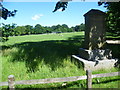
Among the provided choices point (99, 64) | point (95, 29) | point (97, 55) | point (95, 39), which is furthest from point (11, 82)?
point (95, 29)

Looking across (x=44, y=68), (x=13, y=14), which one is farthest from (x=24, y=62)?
(x=13, y=14)

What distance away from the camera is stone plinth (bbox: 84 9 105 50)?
7105 millimetres

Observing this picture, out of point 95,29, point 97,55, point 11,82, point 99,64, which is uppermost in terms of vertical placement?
point 95,29

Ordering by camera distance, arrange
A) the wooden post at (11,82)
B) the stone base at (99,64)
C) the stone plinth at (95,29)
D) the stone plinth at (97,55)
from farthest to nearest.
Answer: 1. the stone plinth at (95,29)
2. the stone plinth at (97,55)
3. the stone base at (99,64)
4. the wooden post at (11,82)

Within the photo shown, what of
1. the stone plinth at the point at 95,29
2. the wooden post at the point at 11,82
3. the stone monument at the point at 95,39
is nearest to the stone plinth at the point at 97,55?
the stone monument at the point at 95,39

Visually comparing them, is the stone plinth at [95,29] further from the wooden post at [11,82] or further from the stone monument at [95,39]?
the wooden post at [11,82]

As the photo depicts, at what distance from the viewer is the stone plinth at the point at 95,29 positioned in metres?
7.11

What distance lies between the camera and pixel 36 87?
4.89 metres

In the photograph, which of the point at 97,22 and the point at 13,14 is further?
the point at 13,14

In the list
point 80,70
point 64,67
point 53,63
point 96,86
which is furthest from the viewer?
point 53,63

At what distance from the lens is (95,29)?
718 cm

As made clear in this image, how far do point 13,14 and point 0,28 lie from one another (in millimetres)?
1788

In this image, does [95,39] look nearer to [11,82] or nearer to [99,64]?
[99,64]

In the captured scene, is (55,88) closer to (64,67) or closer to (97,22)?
(64,67)
